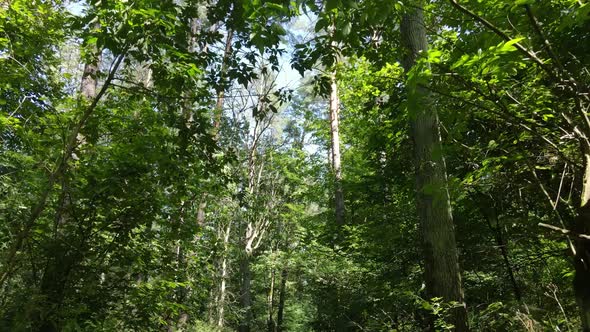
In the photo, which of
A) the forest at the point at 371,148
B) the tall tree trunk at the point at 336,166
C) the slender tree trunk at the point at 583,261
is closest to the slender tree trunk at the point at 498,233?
the forest at the point at 371,148

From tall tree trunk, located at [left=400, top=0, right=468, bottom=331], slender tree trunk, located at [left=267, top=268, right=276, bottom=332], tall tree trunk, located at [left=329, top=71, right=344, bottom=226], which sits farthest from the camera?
slender tree trunk, located at [left=267, top=268, right=276, bottom=332]

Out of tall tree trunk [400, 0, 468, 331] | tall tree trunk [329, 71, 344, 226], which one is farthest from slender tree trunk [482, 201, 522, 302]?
tall tree trunk [329, 71, 344, 226]

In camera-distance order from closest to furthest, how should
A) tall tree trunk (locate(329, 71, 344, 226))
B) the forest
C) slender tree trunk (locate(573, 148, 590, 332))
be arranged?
slender tree trunk (locate(573, 148, 590, 332)) → the forest → tall tree trunk (locate(329, 71, 344, 226))

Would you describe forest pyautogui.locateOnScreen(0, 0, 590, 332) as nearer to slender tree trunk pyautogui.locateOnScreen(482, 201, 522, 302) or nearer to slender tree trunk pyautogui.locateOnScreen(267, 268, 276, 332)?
slender tree trunk pyautogui.locateOnScreen(482, 201, 522, 302)

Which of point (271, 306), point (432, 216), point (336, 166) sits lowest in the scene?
point (432, 216)

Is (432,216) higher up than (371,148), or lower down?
lower down

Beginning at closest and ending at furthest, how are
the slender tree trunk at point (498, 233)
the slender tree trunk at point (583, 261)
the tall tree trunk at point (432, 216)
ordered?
the slender tree trunk at point (583, 261) < the tall tree trunk at point (432, 216) < the slender tree trunk at point (498, 233)

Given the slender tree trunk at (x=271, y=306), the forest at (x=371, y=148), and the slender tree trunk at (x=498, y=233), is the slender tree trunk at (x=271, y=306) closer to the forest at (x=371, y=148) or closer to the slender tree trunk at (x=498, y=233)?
the forest at (x=371, y=148)

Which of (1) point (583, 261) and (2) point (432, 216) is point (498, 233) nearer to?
(2) point (432, 216)

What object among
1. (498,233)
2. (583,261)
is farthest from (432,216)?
(583,261)

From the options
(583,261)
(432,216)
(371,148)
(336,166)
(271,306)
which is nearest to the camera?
(583,261)

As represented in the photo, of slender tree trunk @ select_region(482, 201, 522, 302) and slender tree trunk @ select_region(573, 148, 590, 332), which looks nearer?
slender tree trunk @ select_region(573, 148, 590, 332)

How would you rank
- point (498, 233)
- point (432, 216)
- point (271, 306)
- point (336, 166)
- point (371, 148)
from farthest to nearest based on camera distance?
point (271, 306)
point (336, 166)
point (371, 148)
point (498, 233)
point (432, 216)

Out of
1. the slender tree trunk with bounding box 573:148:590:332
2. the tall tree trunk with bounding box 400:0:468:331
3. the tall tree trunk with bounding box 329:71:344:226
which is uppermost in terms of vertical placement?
the tall tree trunk with bounding box 329:71:344:226
